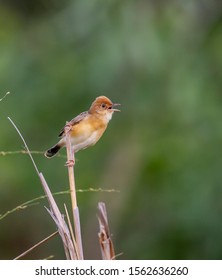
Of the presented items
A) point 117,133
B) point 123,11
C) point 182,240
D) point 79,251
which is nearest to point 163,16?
point 123,11

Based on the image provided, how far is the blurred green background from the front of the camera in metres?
10.4

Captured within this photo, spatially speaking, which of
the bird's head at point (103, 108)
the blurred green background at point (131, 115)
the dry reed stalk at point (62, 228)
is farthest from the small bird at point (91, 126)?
the blurred green background at point (131, 115)

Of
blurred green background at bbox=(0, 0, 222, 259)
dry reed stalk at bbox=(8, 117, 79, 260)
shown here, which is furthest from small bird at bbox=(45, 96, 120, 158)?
blurred green background at bbox=(0, 0, 222, 259)

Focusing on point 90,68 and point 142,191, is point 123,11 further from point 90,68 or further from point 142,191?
point 142,191

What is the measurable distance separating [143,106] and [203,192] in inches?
46.5

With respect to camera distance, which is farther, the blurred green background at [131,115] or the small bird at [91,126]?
the blurred green background at [131,115]

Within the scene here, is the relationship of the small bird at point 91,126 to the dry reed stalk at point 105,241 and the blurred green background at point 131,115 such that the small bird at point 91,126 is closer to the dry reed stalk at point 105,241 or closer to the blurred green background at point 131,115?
the dry reed stalk at point 105,241

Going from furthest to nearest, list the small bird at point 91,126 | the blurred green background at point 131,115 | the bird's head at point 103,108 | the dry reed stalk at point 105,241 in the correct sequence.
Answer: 1. the blurred green background at point 131,115
2. the small bird at point 91,126
3. the bird's head at point 103,108
4. the dry reed stalk at point 105,241

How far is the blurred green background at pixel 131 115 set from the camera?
10.4 m

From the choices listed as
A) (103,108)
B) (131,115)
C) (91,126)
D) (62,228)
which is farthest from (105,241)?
(131,115)

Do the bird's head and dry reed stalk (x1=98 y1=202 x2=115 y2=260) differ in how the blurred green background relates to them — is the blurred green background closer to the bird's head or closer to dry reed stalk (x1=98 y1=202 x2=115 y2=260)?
the bird's head

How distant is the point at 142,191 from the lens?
1140 centimetres

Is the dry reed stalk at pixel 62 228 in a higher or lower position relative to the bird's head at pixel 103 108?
lower

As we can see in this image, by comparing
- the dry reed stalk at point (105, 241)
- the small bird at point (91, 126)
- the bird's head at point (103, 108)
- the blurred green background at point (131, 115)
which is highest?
the blurred green background at point (131, 115)
